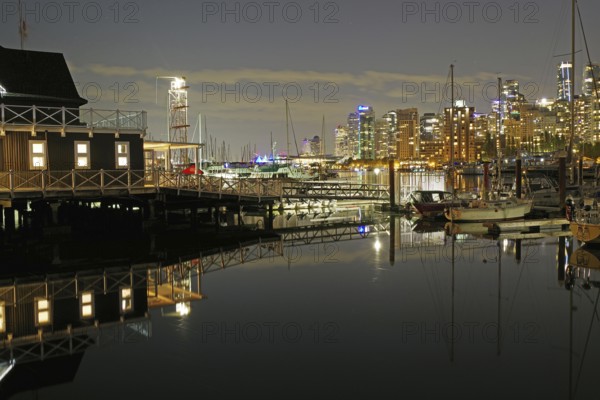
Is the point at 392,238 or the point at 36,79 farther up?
the point at 36,79

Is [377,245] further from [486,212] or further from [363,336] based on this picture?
[363,336]

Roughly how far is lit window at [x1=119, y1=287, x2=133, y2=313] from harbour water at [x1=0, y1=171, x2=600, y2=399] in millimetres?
775

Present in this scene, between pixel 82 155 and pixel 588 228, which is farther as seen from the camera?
pixel 82 155

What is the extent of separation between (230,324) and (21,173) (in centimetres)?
1980

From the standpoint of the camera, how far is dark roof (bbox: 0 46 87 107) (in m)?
38.9

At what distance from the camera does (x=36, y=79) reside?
133 ft

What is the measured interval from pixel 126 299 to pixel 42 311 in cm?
257

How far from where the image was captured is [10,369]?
13383 mm

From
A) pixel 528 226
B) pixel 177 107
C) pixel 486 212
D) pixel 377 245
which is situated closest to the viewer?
pixel 377 245

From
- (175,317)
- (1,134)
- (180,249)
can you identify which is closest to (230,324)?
(175,317)

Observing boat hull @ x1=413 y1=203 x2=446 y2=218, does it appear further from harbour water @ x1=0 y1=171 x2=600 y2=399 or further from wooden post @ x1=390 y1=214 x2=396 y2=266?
harbour water @ x1=0 y1=171 x2=600 y2=399

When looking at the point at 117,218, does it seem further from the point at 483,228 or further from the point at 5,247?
the point at 483,228

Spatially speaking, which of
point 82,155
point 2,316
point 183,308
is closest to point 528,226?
point 183,308

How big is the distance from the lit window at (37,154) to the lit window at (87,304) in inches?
626
